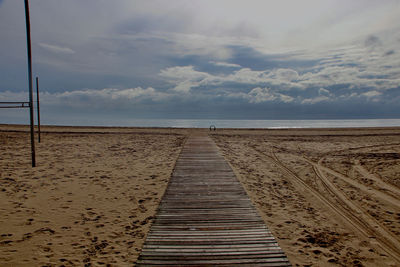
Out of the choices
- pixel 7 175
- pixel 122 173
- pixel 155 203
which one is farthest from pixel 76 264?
pixel 7 175

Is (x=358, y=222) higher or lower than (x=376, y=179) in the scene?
lower

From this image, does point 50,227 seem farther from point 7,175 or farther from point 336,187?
point 336,187

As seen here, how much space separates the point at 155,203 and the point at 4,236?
322cm

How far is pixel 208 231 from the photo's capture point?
15.6ft

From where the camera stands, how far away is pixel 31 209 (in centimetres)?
596

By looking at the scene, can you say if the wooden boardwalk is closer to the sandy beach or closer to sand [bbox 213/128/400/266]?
the sandy beach

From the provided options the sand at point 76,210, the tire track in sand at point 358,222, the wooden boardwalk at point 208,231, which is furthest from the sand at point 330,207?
the sand at point 76,210

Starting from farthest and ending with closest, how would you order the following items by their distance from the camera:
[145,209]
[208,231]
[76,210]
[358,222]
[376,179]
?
[376,179] < [145,209] < [76,210] < [358,222] < [208,231]

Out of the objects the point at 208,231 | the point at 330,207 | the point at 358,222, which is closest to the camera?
the point at 208,231

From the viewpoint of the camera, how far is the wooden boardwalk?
12.8 feet

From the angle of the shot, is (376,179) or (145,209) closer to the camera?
(145,209)

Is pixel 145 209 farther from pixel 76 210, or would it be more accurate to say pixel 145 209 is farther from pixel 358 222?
pixel 358 222

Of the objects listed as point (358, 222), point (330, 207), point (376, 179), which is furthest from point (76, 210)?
point (376, 179)

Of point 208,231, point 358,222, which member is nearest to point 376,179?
point 358,222
